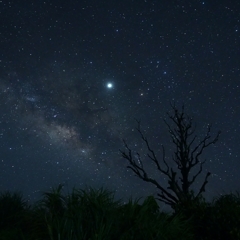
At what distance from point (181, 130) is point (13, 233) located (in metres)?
13.3

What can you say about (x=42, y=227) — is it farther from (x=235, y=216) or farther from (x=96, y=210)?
(x=235, y=216)

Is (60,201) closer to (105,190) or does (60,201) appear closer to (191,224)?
(105,190)

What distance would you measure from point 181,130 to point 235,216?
10.3m

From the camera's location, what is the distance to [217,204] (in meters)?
11.0

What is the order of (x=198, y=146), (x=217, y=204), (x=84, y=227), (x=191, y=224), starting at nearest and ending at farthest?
(x=84, y=227) < (x=191, y=224) < (x=217, y=204) < (x=198, y=146)

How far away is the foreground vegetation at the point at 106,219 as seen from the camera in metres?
7.19

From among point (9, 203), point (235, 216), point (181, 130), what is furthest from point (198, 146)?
point (9, 203)

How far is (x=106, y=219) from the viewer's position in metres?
7.63

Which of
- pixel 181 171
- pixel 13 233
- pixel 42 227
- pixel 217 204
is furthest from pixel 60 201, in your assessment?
pixel 181 171

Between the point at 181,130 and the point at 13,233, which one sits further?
the point at 181,130

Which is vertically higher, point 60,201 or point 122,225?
point 60,201

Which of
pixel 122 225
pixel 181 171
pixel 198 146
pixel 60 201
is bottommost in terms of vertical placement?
pixel 122 225

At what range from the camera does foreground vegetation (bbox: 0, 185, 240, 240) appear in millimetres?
7188

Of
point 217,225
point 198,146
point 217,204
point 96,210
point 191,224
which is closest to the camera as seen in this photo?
point 96,210
